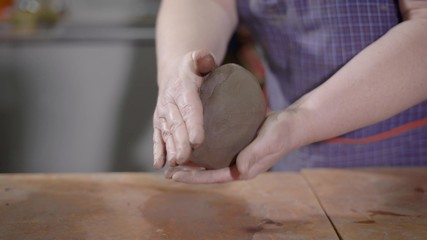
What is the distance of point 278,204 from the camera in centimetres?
Answer: 94

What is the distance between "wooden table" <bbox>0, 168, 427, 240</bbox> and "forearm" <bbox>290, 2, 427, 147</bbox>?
0.13 metres

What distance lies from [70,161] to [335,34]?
1.40 metres

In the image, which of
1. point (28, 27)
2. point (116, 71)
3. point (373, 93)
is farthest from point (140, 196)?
point (28, 27)

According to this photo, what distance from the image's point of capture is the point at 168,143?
0.81 m

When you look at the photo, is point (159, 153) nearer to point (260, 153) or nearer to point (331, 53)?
point (260, 153)

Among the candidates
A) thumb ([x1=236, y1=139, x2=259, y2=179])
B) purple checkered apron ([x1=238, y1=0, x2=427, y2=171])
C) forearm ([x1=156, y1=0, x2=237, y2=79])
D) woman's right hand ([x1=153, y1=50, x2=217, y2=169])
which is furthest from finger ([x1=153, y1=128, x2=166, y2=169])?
purple checkered apron ([x1=238, y1=0, x2=427, y2=171])

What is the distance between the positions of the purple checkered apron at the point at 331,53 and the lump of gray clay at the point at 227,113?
302mm

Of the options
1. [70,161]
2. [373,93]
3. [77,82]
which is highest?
[373,93]

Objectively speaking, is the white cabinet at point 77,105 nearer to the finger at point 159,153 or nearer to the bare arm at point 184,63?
the bare arm at point 184,63

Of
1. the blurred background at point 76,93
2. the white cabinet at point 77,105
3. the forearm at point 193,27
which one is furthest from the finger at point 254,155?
the white cabinet at point 77,105

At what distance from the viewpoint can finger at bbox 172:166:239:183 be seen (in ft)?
2.86

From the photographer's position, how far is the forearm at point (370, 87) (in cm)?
89

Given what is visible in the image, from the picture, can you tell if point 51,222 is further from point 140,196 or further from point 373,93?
point 373,93

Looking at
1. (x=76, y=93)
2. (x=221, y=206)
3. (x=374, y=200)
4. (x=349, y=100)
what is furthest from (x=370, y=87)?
(x=76, y=93)
